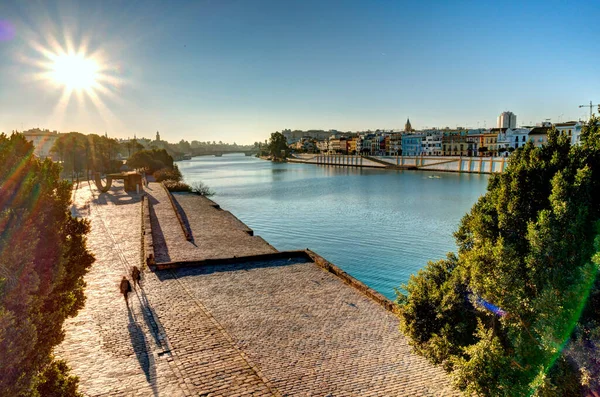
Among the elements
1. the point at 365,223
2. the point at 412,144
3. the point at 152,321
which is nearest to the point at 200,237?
the point at 152,321

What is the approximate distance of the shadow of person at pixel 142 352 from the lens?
8625 millimetres

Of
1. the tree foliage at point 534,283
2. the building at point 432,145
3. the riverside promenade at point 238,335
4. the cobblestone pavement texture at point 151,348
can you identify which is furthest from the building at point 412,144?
the tree foliage at point 534,283

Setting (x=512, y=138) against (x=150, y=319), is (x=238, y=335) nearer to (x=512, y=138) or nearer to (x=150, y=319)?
(x=150, y=319)

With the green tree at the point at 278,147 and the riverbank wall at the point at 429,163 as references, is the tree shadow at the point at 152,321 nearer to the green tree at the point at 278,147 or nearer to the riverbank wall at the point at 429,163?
the riverbank wall at the point at 429,163

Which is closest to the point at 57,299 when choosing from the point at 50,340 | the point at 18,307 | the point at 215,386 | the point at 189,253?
the point at 50,340

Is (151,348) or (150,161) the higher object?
(150,161)

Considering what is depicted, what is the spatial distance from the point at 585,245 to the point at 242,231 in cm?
2283

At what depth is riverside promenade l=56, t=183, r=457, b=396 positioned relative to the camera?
28.2 feet

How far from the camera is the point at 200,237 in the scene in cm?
2448

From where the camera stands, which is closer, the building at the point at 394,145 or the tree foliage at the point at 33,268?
the tree foliage at the point at 33,268

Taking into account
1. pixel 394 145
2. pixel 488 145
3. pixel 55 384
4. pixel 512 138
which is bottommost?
pixel 55 384

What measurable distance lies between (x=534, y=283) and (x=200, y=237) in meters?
20.7

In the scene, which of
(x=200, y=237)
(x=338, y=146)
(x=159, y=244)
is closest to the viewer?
(x=159, y=244)

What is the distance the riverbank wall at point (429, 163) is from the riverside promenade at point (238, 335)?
72090 mm
